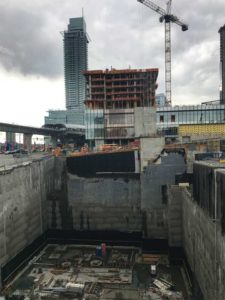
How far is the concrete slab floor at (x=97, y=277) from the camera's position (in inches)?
1090

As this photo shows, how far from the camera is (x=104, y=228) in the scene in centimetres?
4262

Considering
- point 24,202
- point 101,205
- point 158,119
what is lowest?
point 101,205

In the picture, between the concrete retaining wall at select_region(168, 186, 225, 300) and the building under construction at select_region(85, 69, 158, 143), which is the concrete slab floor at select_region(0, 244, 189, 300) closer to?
the concrete retaining wall at select_region(168, 186, 225, 300)

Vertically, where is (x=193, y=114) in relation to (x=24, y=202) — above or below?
above

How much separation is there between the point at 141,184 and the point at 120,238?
8.87 metres

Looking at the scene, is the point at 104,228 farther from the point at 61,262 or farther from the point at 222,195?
the point at 222,195

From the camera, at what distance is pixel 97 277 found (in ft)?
103

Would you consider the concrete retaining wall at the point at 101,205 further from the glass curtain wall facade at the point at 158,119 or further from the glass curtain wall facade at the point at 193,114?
the glass curtain wall facade at the point at 193,114

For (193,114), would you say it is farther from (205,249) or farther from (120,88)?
(205,249)

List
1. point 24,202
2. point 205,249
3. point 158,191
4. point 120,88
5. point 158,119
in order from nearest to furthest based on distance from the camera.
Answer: point 205,249, point 24,202, point 158,191, point 158,119, point 120,88

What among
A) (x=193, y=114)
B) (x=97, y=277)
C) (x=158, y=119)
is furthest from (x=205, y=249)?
(x=193, y=114)

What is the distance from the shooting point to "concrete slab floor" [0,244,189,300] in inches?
1090

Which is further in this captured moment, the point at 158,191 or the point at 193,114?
the point at 193,114

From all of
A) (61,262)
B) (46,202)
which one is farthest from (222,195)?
(46,202)
